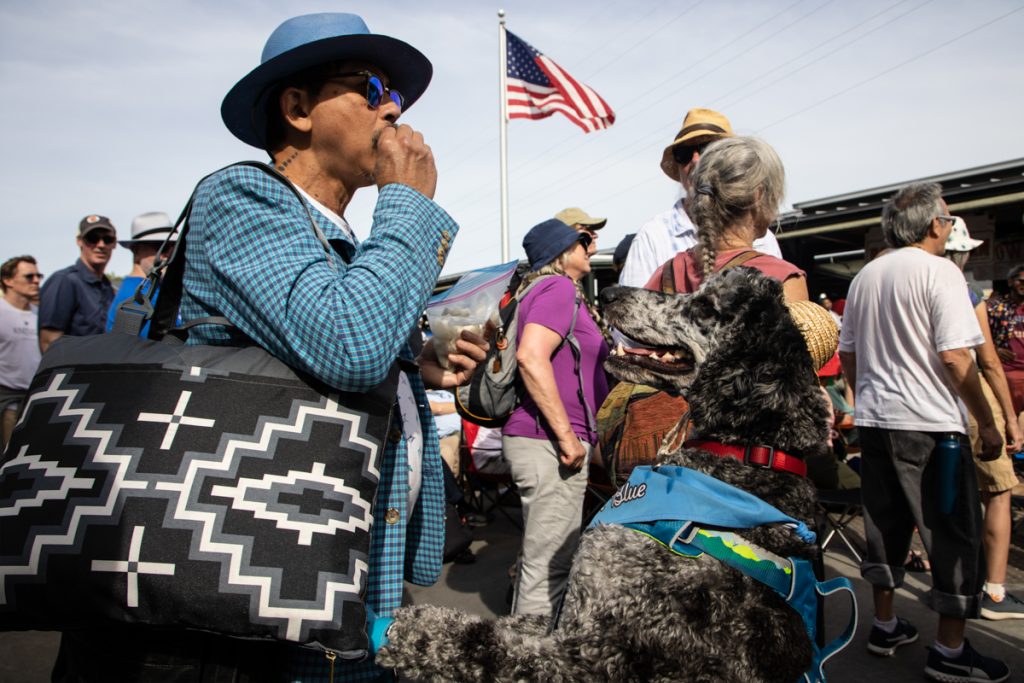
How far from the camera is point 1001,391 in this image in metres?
4.23

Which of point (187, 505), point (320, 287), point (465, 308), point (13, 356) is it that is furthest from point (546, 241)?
point (13, 356)

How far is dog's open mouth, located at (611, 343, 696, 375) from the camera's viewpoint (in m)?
2.33

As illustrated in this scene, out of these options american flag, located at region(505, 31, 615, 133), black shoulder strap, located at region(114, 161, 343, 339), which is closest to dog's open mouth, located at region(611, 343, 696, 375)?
black shoulder strap, located at region(114, 161, 343, 339)

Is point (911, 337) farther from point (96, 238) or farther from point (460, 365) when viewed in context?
point (96, 238)

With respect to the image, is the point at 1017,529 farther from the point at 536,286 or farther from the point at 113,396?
the point at 113,396

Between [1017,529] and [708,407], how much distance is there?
5.78m

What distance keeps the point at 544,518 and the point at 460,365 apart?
67.5 inches

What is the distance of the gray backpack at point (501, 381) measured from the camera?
3547 millimetres

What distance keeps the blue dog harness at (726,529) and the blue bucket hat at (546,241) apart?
2.15m

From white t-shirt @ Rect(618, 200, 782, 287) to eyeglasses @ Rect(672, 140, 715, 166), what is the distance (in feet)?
1.78

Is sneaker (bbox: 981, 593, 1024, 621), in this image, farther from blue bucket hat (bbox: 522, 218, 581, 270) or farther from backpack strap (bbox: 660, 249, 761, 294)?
blue bucket hat (bbox: 522, 218, 581, 270)

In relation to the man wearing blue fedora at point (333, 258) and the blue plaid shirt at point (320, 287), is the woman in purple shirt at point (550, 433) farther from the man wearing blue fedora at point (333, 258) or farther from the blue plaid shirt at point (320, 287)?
the blue plaid shirt at point (320, 287)

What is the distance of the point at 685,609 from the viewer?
1.62 metres

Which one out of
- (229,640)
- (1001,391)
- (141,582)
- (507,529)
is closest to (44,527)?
(141,582)
